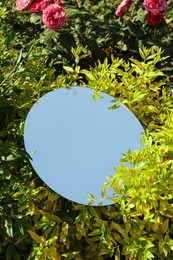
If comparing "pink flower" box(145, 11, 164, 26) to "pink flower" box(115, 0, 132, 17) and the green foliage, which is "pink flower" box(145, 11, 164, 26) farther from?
the green foliage

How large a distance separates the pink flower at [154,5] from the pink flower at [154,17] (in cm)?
3

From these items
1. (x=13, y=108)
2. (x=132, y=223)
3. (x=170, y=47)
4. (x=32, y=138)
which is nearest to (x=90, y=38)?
(x=170, y=47)

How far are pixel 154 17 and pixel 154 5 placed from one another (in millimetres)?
95

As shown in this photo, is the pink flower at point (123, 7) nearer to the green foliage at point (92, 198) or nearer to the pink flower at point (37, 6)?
the pink flower at point (37, 6)

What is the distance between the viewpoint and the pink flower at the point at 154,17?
4.21 meters

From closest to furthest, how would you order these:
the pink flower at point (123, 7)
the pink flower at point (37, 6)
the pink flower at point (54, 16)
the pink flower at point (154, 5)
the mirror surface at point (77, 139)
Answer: the mirror surface at point (77, 139) → the pink flower at point (54, 16) → the pink flower at point (37, 6) → the pink flower at point (154, 5) → the pink flower at point (123, 7)

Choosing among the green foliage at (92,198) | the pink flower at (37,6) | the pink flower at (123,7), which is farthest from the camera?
the pink flower at (123,7)

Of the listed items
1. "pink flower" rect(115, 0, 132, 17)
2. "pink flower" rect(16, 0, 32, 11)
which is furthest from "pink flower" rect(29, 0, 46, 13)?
"pink flower" rect(115, 0, 132, 17)

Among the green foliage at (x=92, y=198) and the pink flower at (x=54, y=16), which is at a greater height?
the pink flower at (x=54, y=16)

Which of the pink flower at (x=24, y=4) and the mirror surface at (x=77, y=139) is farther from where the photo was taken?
the pink flower at (x=24, y=4)

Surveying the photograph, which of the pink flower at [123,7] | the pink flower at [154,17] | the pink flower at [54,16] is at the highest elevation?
the pink flower at [54,16]

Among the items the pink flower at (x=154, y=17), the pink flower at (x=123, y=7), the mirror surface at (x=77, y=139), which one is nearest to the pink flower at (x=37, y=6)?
the pink flower at (x=123, y=7)

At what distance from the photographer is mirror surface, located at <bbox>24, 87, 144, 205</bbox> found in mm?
2820

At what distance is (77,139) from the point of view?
2.94m
